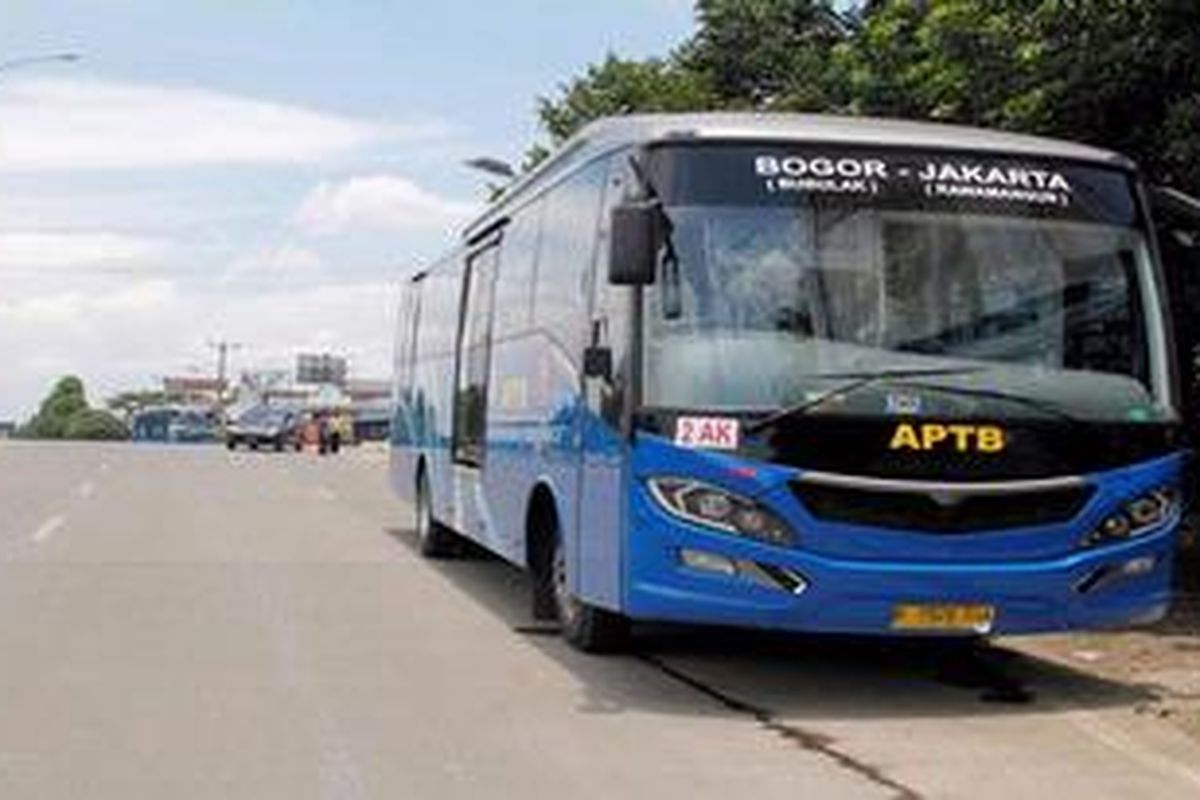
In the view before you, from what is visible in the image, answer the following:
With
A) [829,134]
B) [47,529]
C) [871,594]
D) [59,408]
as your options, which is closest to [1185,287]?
[829,134]

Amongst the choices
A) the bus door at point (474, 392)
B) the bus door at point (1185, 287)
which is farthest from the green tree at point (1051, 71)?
the bus door at point (474, 392)

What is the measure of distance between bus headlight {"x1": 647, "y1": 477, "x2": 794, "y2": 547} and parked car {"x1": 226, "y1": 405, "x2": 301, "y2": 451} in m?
58.6

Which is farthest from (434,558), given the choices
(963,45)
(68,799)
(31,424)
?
(31,424)

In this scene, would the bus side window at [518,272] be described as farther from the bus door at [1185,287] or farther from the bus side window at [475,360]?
the bus door at [1185,287]

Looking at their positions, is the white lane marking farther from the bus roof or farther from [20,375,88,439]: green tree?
[20,375,88,439]: green tree

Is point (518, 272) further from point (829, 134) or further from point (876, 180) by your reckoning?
point (876, 180)

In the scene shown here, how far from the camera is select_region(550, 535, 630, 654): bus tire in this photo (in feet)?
43.4

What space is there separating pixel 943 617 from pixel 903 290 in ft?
5.41

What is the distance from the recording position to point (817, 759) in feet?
32.7

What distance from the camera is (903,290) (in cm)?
1157

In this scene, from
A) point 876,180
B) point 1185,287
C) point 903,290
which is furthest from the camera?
point 1185,287

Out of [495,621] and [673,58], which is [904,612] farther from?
[673,58]

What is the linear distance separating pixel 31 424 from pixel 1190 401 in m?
146

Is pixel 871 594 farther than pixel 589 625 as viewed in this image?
No
